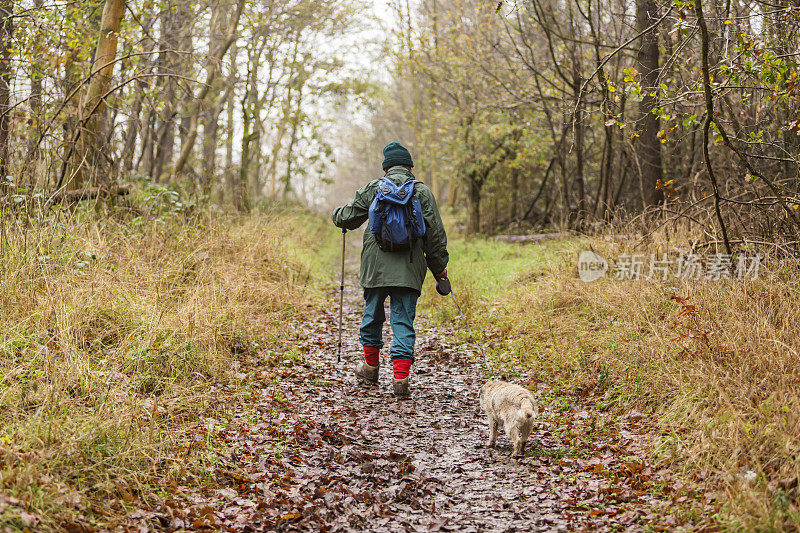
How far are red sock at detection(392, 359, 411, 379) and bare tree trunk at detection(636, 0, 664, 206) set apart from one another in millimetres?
5358

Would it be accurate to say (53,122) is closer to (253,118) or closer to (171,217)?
(171,217)

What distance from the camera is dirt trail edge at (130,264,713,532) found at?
372 cm

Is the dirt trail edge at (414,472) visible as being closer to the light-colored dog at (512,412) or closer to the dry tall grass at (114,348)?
the light-colored dog at (512,412)

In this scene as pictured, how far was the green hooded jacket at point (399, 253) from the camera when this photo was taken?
6.22 metres

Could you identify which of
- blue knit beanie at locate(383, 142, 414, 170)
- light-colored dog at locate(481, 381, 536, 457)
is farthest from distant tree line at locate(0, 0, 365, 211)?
light-colored dog at locate(481, 381, 536, 457)

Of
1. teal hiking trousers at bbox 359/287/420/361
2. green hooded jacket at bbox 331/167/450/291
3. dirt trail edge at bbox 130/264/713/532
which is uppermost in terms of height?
green hooded jacket at bbox 331/167/450/291

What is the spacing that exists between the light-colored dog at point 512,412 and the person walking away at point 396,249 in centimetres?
146

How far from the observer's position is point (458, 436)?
17.2ft

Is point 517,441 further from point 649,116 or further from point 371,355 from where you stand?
point 649,116

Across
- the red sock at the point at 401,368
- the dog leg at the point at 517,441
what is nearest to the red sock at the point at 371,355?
→ the red sock at the point at 401,368

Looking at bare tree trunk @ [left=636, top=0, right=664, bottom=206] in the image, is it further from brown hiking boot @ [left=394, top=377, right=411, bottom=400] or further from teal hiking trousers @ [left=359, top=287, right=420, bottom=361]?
brown hiking boot @ [left=394, top=377, right=411, bottom=400]

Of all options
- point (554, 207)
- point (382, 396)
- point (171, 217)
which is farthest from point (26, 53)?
point (554, 207)

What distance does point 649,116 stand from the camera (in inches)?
378

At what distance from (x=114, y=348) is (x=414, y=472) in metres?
2.98
